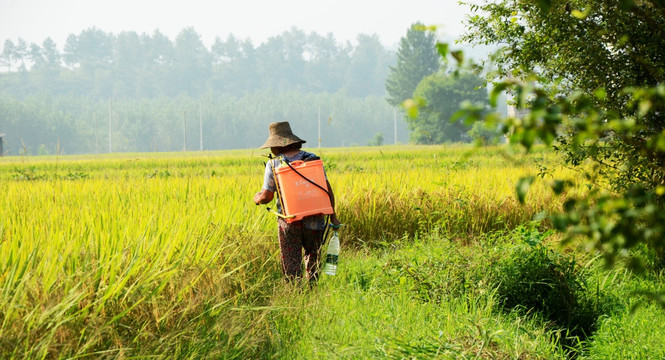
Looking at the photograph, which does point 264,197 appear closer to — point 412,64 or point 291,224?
point 291,224

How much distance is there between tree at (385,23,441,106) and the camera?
79.5 metres

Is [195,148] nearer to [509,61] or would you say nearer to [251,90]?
[251,90]

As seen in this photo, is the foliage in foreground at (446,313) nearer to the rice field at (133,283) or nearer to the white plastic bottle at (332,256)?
the white plastic bottle at (332,256)

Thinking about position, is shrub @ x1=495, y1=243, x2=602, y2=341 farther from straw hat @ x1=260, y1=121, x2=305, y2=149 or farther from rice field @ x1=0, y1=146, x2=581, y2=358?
straw hat @ x1=260, y1=121, x2=305, y2=149

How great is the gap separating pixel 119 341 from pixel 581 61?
4479mm

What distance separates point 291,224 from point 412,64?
3057 inches

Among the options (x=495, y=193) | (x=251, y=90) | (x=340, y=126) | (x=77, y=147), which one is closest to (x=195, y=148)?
(x=77, y=147)

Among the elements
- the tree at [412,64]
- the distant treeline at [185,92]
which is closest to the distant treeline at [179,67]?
the distant treeline at [185,92]

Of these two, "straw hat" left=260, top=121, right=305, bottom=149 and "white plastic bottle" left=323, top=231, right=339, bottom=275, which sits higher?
"straw hat" left=260, top=121, right=305, bottom=149

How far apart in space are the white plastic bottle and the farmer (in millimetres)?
108

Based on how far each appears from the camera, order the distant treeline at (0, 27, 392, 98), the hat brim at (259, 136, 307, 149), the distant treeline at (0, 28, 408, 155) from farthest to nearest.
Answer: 1. the distant treeline at (0, 27, 392, 98)
2. the distant treeline at (0, 28, 408, 155)
3. the hat brim at (259, 136, 307, 149)

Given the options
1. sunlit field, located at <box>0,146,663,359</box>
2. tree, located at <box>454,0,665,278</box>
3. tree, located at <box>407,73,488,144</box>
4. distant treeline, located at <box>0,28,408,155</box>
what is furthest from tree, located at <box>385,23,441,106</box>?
sunlit field, located at <box>0,146,663,359</box>

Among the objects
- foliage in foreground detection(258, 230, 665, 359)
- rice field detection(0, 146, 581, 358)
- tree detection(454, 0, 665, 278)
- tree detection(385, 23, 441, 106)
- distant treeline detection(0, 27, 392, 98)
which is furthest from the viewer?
distant treeline detection(0, 27, 392, 98)

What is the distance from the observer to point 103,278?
3217 mm
